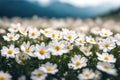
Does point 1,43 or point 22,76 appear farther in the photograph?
point 1,43

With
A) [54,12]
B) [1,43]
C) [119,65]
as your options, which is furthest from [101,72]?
[54,12]

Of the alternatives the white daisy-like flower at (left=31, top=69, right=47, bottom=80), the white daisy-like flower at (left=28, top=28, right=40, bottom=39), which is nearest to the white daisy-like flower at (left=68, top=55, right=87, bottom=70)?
the white daisy-like flower at (left=31, top=69, right=47, bottom=80)

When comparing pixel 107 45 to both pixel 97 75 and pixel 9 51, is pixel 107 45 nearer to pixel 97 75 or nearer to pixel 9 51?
pixel 97 75

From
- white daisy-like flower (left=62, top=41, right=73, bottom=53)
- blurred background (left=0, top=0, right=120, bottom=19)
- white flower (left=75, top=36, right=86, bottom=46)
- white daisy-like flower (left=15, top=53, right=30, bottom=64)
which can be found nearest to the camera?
white daisy-like flower (left=15, top=53, right=30, bottom=64)

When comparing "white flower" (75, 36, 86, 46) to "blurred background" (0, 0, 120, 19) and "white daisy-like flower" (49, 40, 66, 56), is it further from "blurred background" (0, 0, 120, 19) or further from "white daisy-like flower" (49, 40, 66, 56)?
"blurred background" (0, 0, 120, 19)

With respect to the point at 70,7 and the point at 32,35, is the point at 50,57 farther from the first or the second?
the point at 70,7

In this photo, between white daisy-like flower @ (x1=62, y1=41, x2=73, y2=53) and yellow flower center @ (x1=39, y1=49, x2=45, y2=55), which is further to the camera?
white daisy-like flower @ (x1=62, y1=41, x2=73, y2=53)
